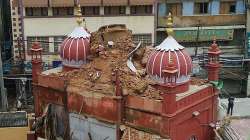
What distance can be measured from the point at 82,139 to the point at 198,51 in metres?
21.2

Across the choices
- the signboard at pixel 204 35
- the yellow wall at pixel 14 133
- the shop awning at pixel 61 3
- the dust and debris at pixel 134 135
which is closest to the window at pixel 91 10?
the shop awning at pixel 61 3

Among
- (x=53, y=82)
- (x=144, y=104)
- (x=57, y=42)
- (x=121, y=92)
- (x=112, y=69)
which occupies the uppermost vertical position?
(x=57, y=42)

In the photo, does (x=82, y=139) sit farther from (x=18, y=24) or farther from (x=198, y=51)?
(x=198, y=51)

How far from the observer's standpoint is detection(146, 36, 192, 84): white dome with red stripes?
72.2ft

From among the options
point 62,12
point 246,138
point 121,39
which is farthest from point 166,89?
point 62,12

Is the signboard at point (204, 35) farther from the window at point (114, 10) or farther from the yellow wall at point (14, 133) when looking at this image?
the yellow wall at point (14, 133)

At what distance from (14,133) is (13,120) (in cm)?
94

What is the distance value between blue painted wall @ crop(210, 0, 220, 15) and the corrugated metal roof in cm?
2113

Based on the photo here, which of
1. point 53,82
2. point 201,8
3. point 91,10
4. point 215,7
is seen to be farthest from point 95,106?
point 215,7

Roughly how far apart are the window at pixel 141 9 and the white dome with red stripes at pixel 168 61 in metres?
18.2

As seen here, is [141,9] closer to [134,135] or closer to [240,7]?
[240,7]

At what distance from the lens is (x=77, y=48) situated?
989 inches

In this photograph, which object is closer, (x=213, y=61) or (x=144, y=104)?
(x=144, y=104)

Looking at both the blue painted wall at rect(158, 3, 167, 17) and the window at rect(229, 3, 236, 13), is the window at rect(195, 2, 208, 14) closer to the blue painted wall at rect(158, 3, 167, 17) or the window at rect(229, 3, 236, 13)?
the window at rect(229, 3, 236, 13)
